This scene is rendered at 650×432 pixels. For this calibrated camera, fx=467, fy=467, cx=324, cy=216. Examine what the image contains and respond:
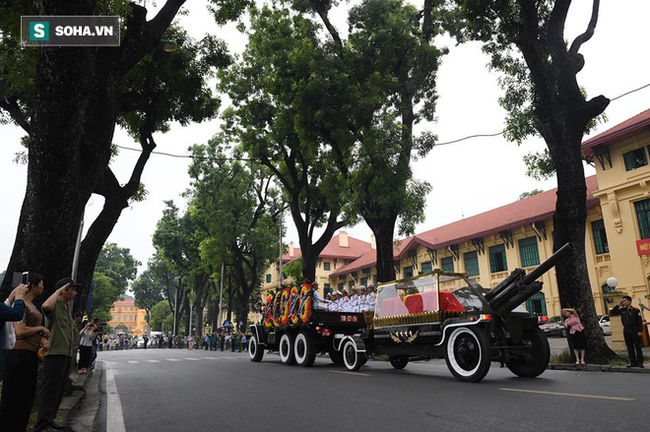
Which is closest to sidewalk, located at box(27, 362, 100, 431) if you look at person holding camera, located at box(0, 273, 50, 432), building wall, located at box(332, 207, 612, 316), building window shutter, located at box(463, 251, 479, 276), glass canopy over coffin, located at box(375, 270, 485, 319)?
person holding camera, located at box(0, 273, 50, 432)

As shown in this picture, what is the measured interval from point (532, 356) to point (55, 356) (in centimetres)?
842

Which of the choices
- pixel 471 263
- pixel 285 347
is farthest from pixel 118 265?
pixel 285 347

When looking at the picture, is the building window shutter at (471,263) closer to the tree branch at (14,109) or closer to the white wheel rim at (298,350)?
the white wheel rim at (298,350)

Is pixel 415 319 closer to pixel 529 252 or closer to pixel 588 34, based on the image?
pixel 588 34

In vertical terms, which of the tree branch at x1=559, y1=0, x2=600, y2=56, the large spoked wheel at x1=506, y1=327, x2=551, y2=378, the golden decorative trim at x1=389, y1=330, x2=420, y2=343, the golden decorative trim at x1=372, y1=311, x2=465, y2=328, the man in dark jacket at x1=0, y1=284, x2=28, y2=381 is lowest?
the large spoked wheel at x1=506, y1=327, x2=551, y2=378

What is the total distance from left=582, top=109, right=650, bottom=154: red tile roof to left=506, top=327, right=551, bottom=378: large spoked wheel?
18.7m

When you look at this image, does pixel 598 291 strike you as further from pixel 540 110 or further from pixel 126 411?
pixel 126 411

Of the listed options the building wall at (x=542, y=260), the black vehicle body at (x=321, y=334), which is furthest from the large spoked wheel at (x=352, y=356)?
the building wall at (x=542, y=260)

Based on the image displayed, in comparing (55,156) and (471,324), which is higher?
(55,156)

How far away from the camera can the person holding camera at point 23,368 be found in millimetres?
4723

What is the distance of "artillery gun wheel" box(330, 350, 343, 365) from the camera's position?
14.4 m

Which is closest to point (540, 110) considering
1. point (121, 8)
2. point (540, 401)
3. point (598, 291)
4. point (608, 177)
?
point (540, 401)

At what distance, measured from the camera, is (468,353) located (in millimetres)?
8969

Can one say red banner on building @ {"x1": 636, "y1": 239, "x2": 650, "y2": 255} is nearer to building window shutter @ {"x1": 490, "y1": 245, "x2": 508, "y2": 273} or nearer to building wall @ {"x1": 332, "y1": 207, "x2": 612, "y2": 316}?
building wall @ {"x1": 332, "y1": 207, "x2": 612, "y2": 316}
